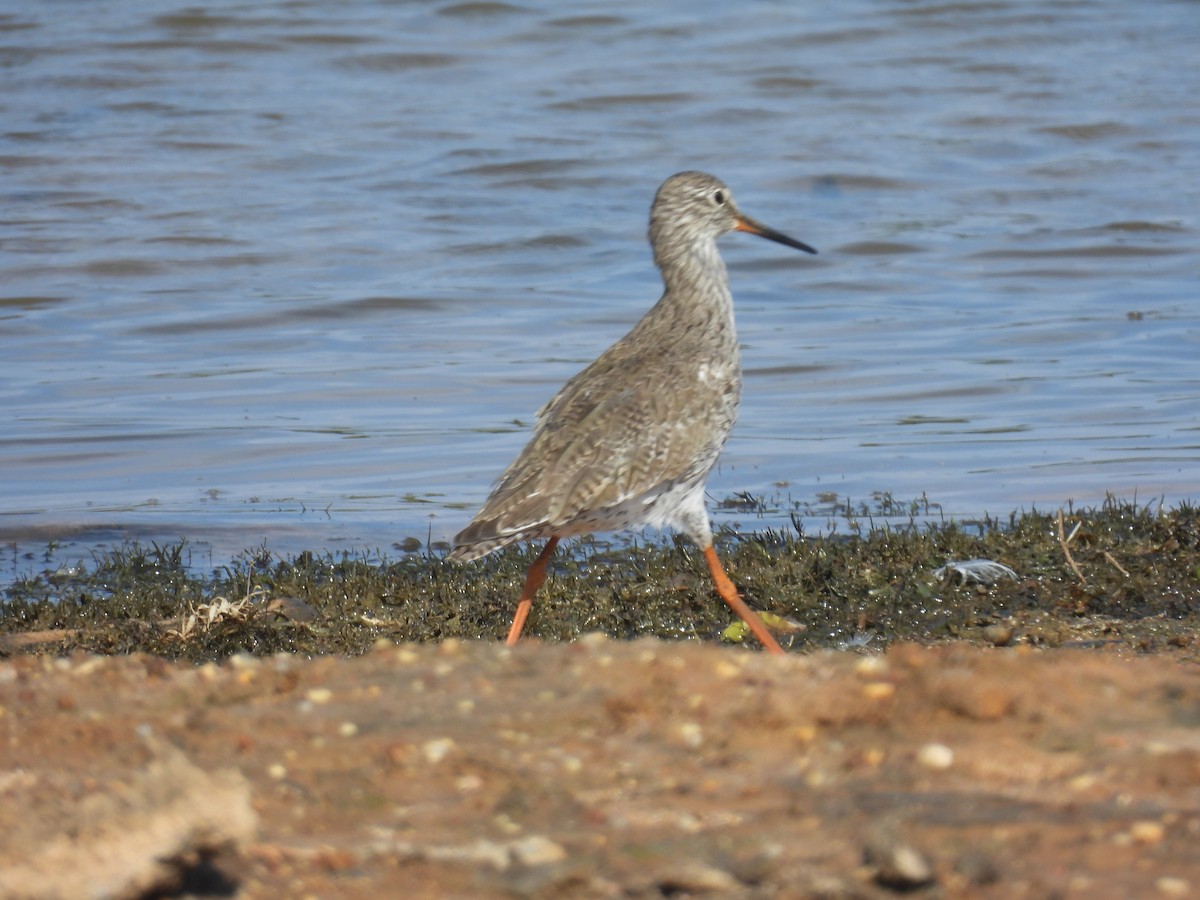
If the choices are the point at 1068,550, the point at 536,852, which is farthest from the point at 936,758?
the point at 1068,550

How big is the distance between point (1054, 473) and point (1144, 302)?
5.15m

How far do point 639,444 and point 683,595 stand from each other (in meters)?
1.05

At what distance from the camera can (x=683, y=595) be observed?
7922mm

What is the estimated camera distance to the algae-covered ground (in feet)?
24.1

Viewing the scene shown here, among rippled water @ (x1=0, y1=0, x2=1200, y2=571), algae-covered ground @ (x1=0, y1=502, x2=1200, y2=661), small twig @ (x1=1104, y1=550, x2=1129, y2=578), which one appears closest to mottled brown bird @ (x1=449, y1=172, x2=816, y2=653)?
algae-covered ground @ (x1=0, y1=502, x2=1200, y2=661)

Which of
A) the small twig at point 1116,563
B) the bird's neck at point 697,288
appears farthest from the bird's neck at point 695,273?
the small twig at point 1116,563

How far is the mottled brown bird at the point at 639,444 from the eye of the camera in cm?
696

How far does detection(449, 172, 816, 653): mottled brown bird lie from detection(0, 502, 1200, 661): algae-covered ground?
33 cm

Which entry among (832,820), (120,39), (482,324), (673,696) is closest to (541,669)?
(673,696)

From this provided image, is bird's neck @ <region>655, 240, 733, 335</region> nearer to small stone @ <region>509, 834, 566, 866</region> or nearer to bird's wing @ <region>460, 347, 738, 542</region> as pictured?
bird's wing @ <region>460, 347, 738, 542</region>

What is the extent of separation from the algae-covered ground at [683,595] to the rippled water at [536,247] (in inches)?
46.8

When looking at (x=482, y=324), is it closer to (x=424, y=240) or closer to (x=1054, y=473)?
(x=424, y=240)

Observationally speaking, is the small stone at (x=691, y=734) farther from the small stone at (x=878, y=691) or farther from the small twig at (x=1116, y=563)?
the small twig at (x=1116, y=563)

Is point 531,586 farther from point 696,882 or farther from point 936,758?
point 696,882
